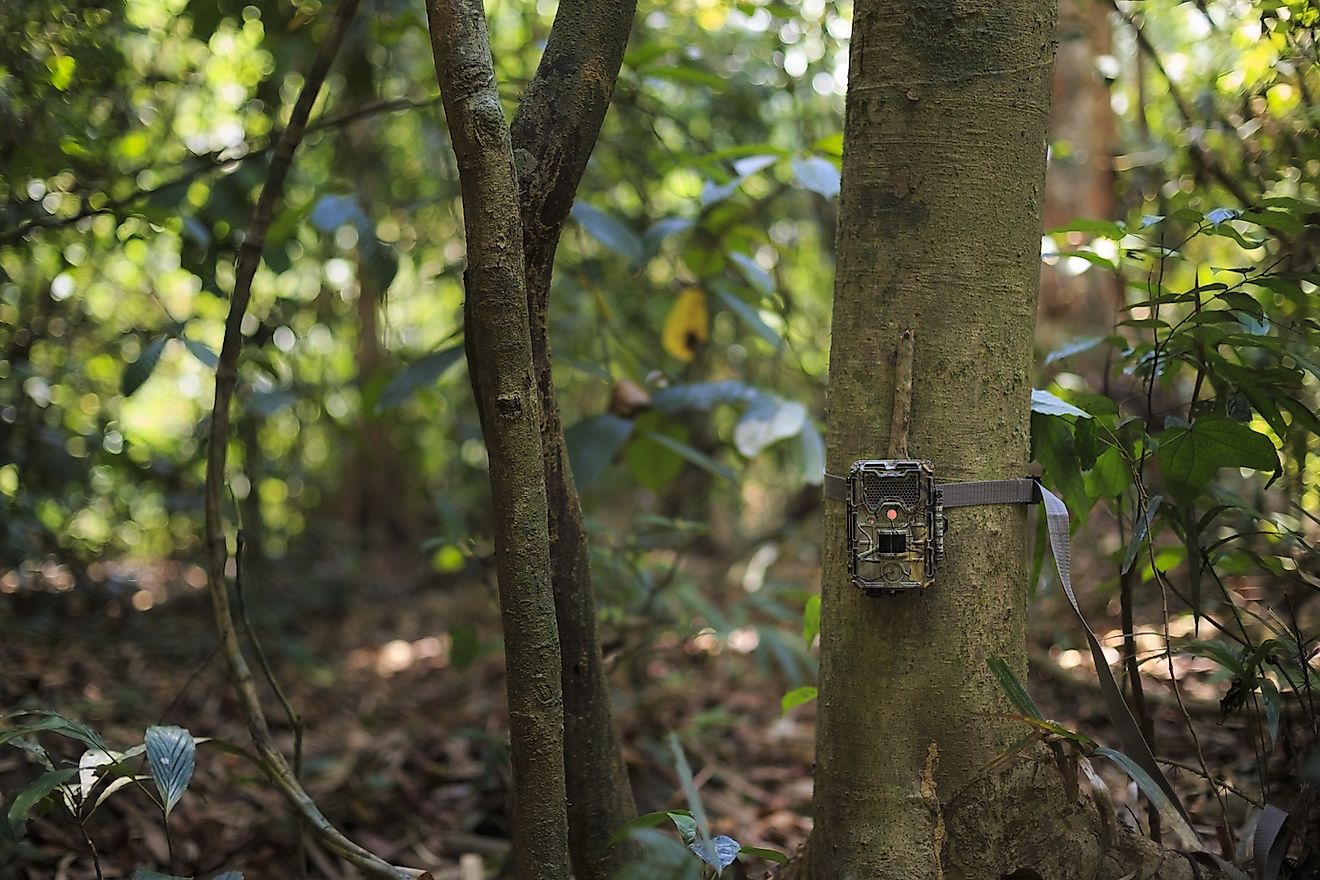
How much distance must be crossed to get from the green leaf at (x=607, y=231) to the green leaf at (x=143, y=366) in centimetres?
94

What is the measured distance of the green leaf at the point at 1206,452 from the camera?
1.41 metres

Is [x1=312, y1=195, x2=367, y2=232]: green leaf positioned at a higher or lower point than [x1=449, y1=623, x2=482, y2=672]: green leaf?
higher

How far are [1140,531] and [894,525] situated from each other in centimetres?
45

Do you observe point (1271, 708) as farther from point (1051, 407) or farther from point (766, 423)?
point (766, 423)

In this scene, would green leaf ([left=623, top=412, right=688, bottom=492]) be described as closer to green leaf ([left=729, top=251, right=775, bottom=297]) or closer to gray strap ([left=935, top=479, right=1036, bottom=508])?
green leaf ([left=729, top=251, right=775, bottom=297])

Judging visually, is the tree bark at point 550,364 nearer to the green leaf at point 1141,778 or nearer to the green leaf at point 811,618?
the green leaf at point 811,618

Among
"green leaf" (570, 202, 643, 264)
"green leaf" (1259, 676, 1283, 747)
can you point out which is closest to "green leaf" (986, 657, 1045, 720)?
"green leaf" (1259, 676, 1283, 747)

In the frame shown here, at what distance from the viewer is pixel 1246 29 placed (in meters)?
2.11

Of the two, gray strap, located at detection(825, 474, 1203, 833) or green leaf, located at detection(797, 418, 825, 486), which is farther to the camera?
green leaf, located at detection(797, 418, 825, 486)

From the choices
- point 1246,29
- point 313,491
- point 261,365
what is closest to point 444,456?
point 313,491

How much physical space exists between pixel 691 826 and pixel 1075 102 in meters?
4.78

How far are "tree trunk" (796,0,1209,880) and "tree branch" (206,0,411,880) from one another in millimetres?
882

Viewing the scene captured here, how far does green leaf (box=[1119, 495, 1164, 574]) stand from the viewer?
4.84ft

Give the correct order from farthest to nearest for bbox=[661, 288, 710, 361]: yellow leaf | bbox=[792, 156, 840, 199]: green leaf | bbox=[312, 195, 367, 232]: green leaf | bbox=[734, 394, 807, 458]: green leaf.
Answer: bbox=[661, 288, 710, 361]: yellow leaf
bbox=[312, 195, 367, 232]: green leaf
bbox=[734, 394, 807, 458]: green leaf
bbox=[792, 156, 840, 199]: green leaf
